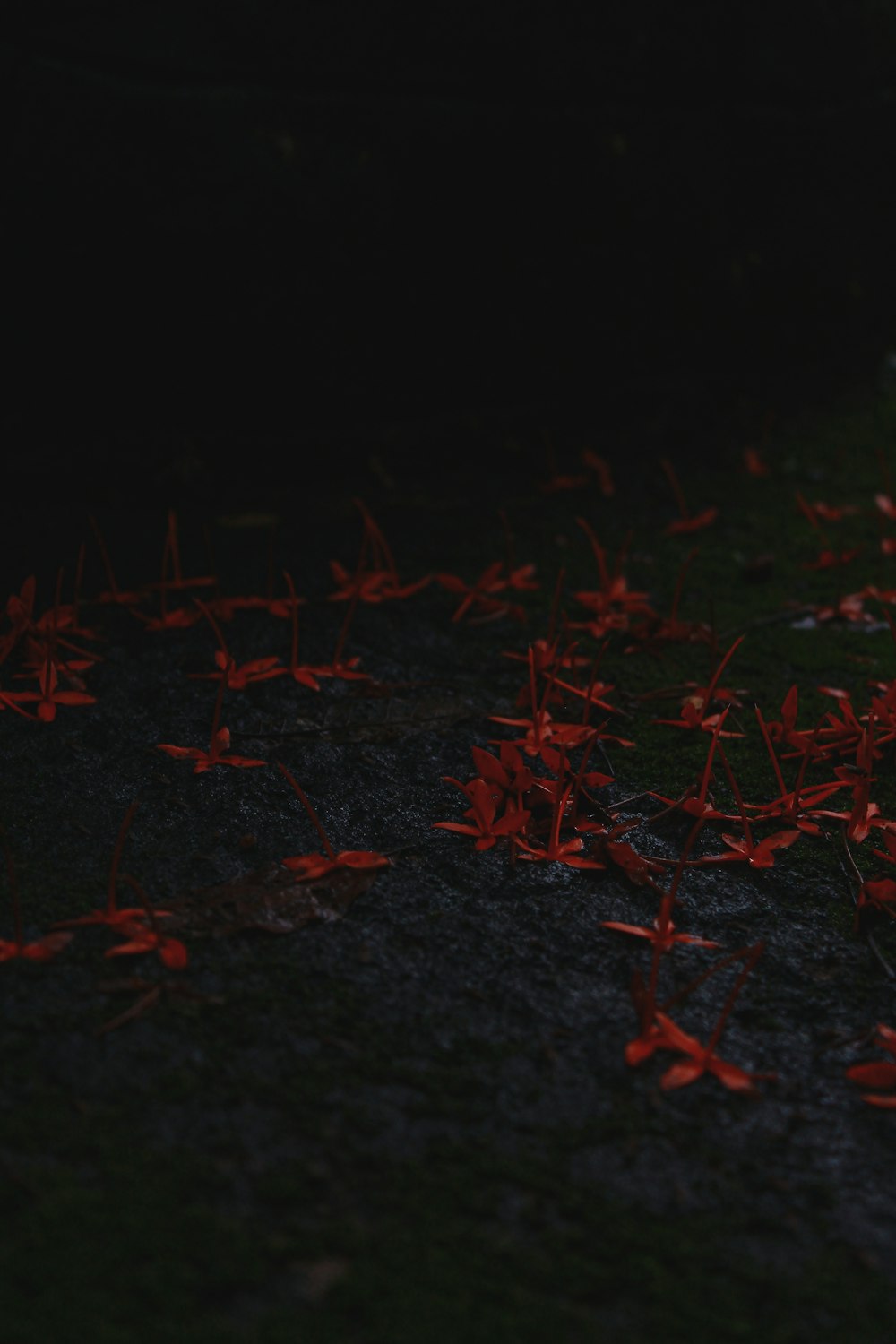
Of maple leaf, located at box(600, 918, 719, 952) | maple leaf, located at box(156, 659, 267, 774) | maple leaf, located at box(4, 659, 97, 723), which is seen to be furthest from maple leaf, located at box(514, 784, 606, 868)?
maple leaf, located at box(4, 659, 97, 723)

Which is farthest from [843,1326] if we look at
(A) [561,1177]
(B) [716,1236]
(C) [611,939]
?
(C) [611,939]

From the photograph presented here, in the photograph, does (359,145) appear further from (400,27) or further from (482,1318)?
(482,1318)

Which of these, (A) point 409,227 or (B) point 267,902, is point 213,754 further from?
(A) point 409,227

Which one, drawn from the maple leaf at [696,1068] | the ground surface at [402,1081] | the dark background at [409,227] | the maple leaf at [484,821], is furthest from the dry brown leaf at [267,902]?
the dark background at [409,227]

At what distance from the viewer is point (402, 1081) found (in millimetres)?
997

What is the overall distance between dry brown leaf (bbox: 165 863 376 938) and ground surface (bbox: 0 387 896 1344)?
2 centimetres

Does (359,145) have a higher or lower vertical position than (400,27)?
lower

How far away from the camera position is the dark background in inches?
96.4

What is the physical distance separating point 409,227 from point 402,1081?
7.48 ft

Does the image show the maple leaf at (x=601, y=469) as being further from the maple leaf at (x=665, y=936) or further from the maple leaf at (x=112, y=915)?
the maple leaf at (x=112, y=915)

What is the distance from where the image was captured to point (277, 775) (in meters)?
1.51

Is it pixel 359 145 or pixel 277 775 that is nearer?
pixel 277 775

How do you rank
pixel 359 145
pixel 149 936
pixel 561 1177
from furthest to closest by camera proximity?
pixel 359 145, pixel 149 936, pixel 561 1177

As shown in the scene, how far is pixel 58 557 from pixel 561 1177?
1646mm
